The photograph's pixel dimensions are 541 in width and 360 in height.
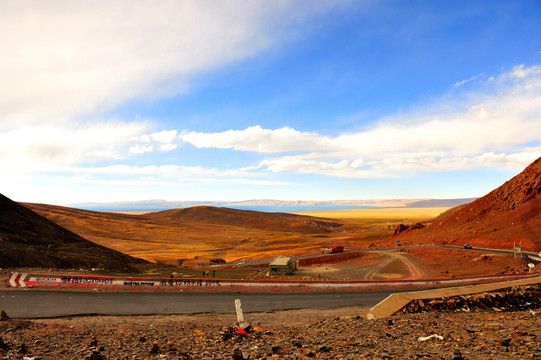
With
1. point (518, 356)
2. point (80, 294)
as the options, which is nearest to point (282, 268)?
point (80, 294)

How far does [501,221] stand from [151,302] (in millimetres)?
72780

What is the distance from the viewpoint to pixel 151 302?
2400 centimetres

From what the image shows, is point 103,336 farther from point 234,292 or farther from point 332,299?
point 332,299

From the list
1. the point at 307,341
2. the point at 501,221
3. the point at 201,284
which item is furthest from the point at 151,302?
the point at 501,221

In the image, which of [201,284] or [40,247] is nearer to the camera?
[201,284]

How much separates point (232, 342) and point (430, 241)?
76.1 meters

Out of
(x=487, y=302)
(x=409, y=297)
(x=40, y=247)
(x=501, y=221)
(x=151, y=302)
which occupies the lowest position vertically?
(x=151, y=302)

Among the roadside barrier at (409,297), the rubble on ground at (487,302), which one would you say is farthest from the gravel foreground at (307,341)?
the rubble on ground at (487,302)

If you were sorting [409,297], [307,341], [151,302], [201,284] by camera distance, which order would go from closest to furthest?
[307,341] → [409,297] → [151,302] → [201,284]

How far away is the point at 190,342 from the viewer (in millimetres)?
12742

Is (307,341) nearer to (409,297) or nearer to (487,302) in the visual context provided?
(409,297)

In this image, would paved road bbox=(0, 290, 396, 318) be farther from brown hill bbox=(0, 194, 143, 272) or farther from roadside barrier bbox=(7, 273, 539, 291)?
brown hill bbox=(0, 194, 143, 272)

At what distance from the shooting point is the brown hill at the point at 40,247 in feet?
110

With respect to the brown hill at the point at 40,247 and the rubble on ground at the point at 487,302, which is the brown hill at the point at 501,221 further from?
the brown hill at the point at 40,247
